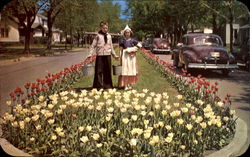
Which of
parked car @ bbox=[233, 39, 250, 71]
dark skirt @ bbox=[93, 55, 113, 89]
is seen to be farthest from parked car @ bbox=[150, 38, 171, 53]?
dark skirt @ bbox=[93, 55, 113, 89]

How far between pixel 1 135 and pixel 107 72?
3.73 meters

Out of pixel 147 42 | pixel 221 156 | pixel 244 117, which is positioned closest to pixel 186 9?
pixel 147 42

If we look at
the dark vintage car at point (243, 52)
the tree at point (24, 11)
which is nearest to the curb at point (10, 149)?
the tree at point (24, 11)

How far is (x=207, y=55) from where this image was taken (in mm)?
12211

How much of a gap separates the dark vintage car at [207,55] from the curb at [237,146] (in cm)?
742

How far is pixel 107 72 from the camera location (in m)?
7.65

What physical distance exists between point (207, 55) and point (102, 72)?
5.99 m

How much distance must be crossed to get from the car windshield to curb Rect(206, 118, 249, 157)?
348 inches

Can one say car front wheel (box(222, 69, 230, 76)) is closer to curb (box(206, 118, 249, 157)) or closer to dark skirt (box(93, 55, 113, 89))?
dark skirt (box(93, 55, 113, 89))

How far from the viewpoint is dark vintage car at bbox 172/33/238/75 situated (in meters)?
12.1

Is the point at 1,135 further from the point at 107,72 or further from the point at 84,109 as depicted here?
the point at 107,72

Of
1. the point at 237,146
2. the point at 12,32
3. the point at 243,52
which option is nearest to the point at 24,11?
the point at 12,32

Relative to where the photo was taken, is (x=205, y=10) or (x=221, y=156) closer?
(x=221, y=156)

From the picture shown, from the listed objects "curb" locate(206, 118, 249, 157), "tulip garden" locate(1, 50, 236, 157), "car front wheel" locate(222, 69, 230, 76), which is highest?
"car front wheel" locate(222, 69, 230, 76)
